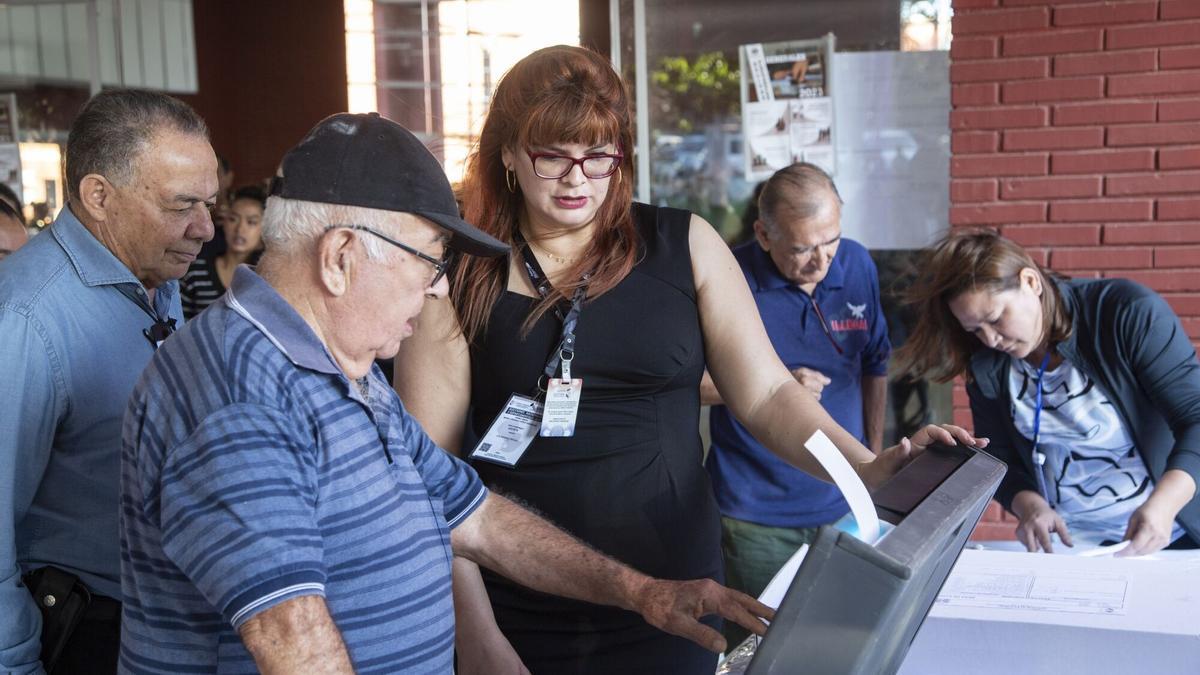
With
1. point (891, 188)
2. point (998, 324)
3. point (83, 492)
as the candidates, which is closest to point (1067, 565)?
point (998, 324)

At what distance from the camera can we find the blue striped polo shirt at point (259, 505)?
116 centimetres

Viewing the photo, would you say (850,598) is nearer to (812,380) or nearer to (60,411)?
(60,411)

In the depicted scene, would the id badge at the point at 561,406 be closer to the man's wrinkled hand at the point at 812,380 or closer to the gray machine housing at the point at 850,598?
the gray machine housing at the point at 850,598

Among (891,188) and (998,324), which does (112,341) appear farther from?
(891,188)

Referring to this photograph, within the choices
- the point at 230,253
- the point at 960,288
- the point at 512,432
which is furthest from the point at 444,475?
the point at 230,253

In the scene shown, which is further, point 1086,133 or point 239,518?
point 1086,133

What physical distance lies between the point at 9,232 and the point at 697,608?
2428mm

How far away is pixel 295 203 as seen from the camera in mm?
1310

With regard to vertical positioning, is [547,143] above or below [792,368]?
above

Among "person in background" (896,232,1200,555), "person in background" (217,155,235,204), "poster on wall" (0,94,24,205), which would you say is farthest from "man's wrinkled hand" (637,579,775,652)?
"poster on wall" (0,94,24,205)

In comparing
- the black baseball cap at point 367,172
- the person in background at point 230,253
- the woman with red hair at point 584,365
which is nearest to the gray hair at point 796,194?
the woman with red hair at point 584,365

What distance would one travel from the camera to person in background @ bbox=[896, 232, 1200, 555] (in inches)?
97.1

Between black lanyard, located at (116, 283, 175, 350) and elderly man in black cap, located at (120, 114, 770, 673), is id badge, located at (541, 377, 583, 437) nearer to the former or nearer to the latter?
elderly man in black cap, located at (120, 114, 770, 673)

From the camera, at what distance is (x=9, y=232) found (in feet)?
9.99
